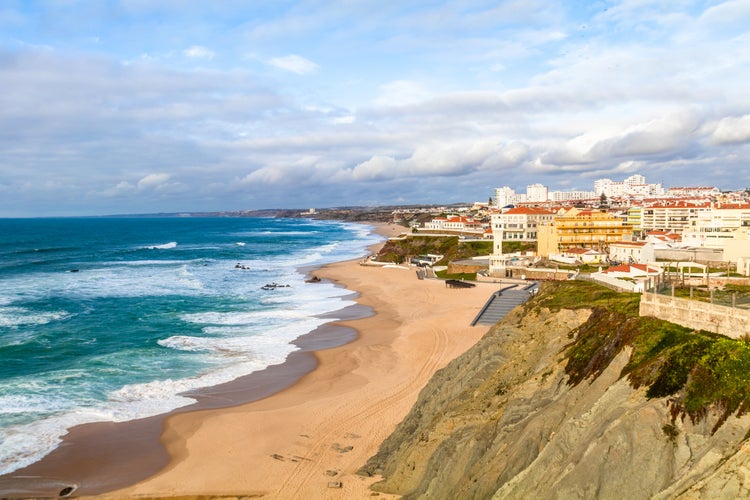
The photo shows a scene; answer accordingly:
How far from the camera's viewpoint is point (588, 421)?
43.7ft

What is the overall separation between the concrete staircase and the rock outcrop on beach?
19308 millimetres

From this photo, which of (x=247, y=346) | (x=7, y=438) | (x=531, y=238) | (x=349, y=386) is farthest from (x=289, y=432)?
(x=531, y=238)

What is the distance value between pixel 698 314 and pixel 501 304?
1137 inches

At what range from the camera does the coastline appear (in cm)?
1927

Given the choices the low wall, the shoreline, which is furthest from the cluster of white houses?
the shoreline

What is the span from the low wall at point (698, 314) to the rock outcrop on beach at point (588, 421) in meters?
0.59

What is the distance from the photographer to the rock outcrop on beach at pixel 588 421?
1133 cm

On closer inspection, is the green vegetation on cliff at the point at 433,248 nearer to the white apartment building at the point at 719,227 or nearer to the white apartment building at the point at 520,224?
the white apartment building at the point at 520,224

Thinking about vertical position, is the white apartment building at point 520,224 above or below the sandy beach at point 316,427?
above

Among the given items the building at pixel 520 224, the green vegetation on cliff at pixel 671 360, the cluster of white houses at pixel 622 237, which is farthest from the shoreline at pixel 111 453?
the building at pixel 520 224

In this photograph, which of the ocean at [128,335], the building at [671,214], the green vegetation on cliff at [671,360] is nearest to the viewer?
the green vegetation on cliff at [671,360]

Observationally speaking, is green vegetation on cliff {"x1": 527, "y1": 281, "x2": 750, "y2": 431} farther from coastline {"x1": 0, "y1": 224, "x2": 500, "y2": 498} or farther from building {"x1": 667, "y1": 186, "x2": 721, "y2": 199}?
building {"x1": 667, "y1": 186, "x2": 721, "y2": 199}

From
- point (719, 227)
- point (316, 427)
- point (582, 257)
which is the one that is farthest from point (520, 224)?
point (316, 427)

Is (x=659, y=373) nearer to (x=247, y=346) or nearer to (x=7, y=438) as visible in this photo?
(x=7, y=438)
